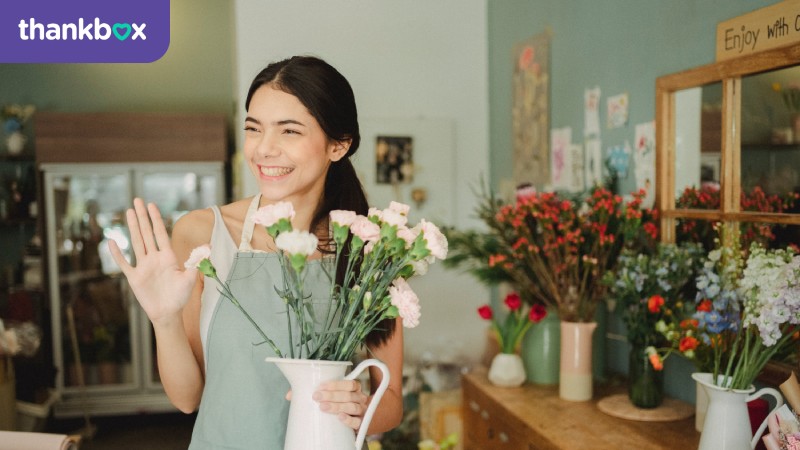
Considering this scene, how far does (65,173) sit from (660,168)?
13.5 feet

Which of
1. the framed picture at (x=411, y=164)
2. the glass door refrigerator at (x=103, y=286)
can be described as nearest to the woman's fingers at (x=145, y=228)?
the framed picture at (x=411, y=164)

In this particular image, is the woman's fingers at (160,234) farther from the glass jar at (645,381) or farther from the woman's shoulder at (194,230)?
the glass jar at (645,381)

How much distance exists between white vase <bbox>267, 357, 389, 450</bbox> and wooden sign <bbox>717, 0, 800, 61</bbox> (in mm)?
1344

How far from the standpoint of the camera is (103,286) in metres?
5.23

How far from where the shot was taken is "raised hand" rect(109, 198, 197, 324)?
111 centimetres

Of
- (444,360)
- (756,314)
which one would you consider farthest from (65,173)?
(756,314)

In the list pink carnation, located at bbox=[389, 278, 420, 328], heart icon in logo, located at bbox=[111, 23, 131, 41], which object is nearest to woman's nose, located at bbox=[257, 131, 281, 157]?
pink carnation, located at bbox=[389, 278, 420, 328]

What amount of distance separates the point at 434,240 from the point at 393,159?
3.11 meters

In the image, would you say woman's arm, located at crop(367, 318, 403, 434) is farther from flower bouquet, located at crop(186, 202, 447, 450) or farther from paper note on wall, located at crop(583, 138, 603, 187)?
paper note on wall, located at crop(583, 138, 603, 187)

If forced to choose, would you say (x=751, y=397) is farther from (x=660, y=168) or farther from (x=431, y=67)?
(x=431, y=67)

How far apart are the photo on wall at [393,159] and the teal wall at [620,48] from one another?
0.65m

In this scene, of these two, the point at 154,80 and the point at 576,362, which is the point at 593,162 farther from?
the point at 154,80

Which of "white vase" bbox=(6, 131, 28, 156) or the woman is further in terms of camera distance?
"white vase" bbox=(6, 131, 28, 156)

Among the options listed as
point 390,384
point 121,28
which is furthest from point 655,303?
point 121,28
